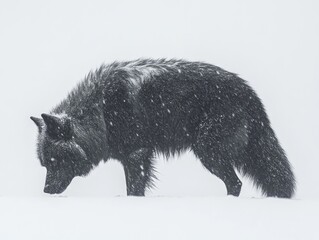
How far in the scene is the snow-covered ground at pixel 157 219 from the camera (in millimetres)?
6652

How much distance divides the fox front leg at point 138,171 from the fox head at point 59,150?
806 millimetres

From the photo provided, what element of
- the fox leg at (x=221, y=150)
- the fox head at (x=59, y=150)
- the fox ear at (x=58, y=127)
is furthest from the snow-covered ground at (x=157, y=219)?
the fox head at (x=59, y=150)

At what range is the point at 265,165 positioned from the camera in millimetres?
10945

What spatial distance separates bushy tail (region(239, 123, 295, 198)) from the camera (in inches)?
428

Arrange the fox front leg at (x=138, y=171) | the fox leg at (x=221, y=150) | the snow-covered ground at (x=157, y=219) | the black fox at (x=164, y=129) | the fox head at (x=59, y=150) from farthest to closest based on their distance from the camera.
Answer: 1. the fox head at (x=59, y=150)
2. the fox front leg at (x=138, y=171)
3. the black fox at (x=164, y=129)
4. the fox leg at (x=221, y=150)
5. the snow-covered ground at (x=157, y=219)

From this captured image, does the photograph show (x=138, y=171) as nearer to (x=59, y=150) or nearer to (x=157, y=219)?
(x=59, y=150)

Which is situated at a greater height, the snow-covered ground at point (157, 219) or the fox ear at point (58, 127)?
the fox ear at point (58, 127)

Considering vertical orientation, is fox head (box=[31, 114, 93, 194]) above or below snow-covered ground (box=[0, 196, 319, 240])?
above

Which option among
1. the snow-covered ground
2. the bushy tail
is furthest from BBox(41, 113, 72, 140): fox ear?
the snow-covered ground

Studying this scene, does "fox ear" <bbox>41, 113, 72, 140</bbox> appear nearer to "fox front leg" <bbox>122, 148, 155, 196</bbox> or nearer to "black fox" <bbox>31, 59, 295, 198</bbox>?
"black fox" <bbox>31, 59, 295, 198</bbox>

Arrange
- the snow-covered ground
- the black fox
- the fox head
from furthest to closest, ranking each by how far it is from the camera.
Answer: the fox head → the black fox → the snow-covered ground

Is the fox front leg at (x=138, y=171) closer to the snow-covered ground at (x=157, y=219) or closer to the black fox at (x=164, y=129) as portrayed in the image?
the black fox at (x=164, y=129)

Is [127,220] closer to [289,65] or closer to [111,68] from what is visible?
[111,68]

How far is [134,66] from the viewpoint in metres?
11.7
